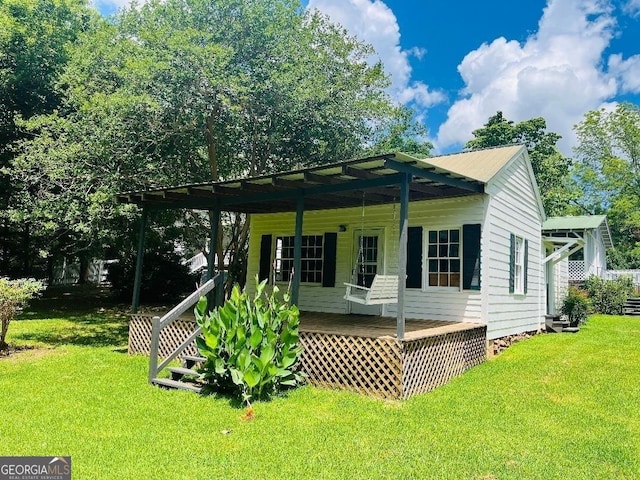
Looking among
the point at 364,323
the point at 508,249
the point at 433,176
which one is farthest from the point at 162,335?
the point at 508,249

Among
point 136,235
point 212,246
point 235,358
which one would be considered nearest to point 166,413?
point 235,358

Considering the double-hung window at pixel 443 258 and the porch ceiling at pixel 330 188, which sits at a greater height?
the porch ceiling at pixel 330 188

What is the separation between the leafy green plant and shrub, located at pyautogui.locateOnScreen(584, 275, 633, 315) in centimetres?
1663

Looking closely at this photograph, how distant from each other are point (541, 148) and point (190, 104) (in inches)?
1026

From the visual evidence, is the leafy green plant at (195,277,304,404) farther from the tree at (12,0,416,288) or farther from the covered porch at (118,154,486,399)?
the tree at (12,0,416,288)

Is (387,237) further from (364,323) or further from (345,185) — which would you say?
(345,185)

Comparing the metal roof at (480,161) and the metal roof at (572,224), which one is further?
the metal roof at (572,224)

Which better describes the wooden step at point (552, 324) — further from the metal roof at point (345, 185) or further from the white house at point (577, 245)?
the metal roof at point (345, 185)

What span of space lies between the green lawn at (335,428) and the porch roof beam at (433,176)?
2.96 meters

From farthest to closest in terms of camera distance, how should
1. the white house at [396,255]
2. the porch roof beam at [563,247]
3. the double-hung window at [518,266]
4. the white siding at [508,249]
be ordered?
the porch roof beam at [563,247] → the double-hung window at [518,266] → the white siding at [508,249] → the white house at [396,255]

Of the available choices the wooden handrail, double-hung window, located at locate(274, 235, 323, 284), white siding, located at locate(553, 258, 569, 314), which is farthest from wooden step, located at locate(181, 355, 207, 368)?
white siding, located at locate(553, 258, 569, 314)

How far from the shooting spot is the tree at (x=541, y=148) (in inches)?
1134

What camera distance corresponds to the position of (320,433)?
4.56 meters

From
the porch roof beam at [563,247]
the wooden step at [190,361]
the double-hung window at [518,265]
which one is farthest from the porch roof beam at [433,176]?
the porch roof beam at [563,247]
